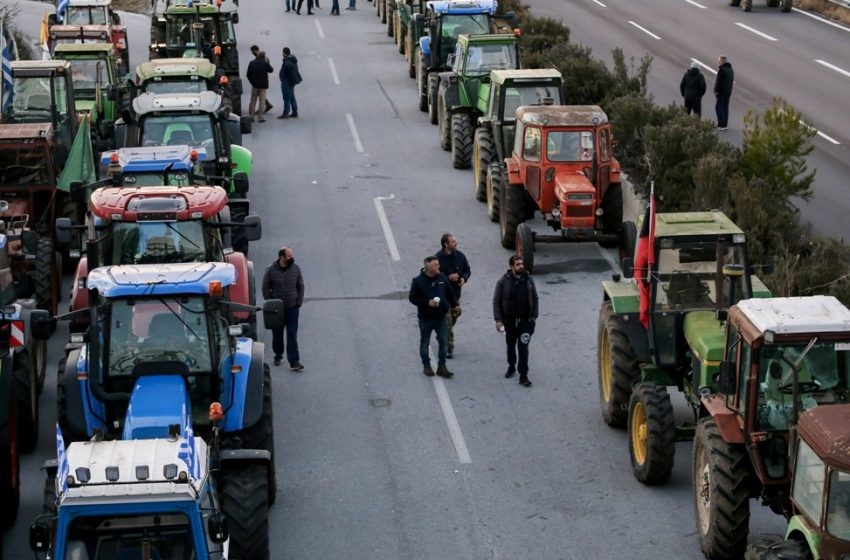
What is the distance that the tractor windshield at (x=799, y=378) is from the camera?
488 inches

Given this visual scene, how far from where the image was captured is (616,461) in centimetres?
1578

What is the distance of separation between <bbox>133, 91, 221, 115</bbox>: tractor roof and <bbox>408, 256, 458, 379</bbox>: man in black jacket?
6.11 meters

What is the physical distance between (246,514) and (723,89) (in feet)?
65.3

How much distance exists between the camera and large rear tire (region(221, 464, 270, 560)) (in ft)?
40.5

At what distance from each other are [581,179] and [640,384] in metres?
7.66

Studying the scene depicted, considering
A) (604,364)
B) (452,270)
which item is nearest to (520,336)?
(604,364)

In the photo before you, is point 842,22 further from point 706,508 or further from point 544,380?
point 706,508

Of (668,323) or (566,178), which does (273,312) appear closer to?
(668,323)

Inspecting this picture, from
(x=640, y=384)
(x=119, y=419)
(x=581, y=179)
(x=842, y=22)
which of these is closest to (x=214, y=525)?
(x=119, y=419)

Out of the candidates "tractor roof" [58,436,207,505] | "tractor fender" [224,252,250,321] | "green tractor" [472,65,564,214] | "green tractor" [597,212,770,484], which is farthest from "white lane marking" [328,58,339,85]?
"tractor roof" [58,436,207,505]

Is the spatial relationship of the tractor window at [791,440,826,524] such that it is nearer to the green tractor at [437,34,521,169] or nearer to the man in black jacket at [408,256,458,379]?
the man in black jacket at [408,256,458,379]

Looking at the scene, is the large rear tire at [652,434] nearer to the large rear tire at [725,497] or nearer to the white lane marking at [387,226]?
the large rear tire at [725,497]

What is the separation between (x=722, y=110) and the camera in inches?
1201

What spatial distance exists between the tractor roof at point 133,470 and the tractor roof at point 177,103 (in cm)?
1169
